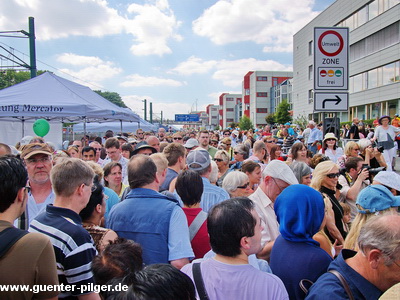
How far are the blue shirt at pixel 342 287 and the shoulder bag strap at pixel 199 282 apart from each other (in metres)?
0.59

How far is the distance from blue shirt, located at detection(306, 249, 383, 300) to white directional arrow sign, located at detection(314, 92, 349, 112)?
16.2 feet

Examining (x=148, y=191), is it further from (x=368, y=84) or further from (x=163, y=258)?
(x=368, y=84)

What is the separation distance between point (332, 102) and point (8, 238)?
6.05 metres

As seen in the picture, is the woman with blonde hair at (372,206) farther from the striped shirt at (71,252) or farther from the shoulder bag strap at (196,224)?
the striped shirt at (71,252)

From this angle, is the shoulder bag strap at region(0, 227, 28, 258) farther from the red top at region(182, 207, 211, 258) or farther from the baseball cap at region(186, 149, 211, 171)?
the baseball cap at region(186, 149, 211, 171)

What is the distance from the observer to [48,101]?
956 centimetres

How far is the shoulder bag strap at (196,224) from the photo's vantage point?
2752 mm

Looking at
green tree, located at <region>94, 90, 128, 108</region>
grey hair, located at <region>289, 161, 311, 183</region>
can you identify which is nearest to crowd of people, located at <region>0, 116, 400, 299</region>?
grey hair, located at <region>289, 161, 311, 183</region>

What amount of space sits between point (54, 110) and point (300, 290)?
9089 millimetres

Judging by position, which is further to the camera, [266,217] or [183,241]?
[266,217]

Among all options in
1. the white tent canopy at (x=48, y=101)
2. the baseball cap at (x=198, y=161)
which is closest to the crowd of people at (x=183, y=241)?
the baseball cap at (x=198, y=161)

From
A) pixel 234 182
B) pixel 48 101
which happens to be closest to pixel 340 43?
pixel 234 182

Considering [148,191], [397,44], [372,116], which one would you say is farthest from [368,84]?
[148,191]

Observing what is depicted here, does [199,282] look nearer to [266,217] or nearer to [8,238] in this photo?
[8,238]
